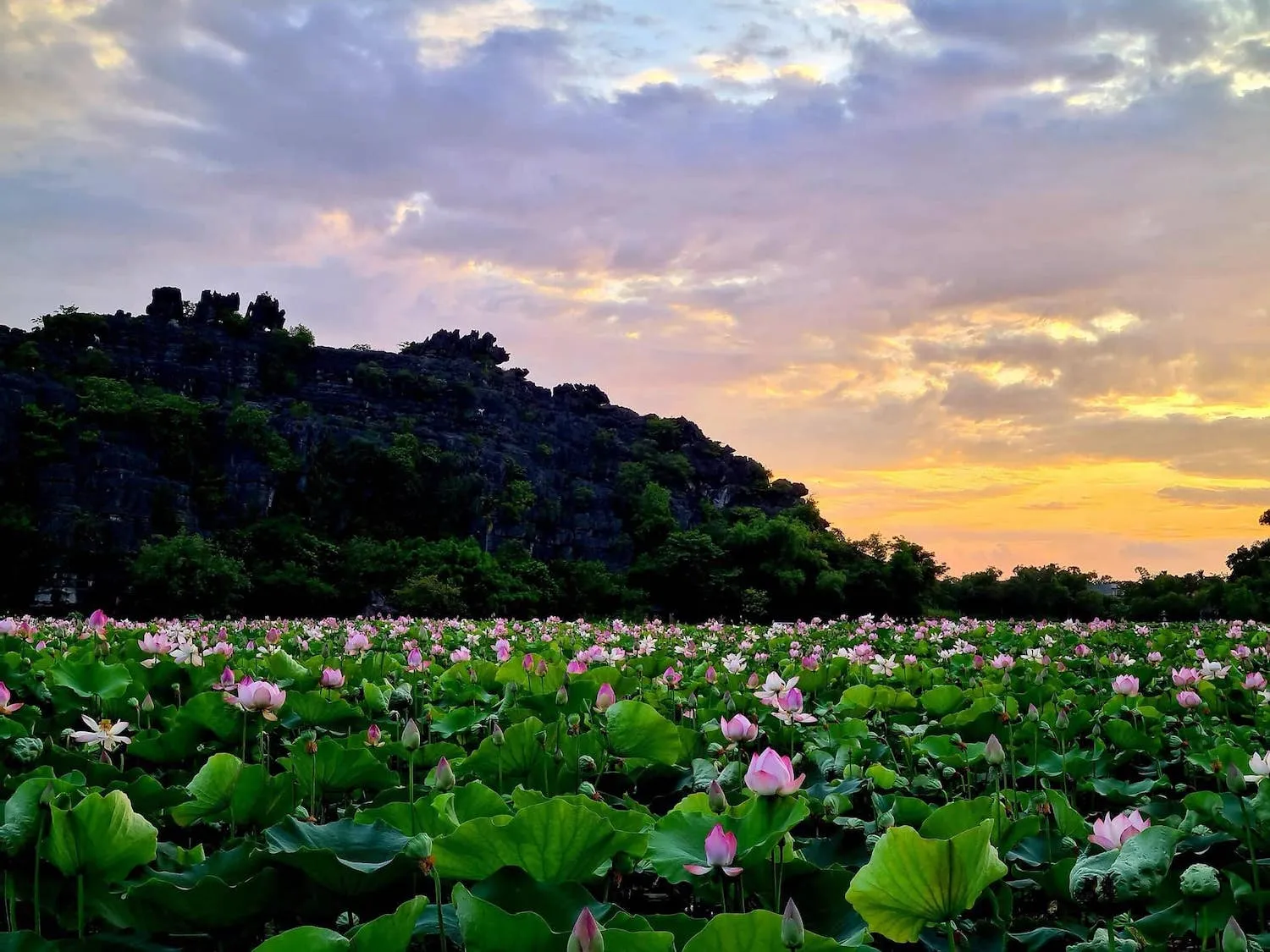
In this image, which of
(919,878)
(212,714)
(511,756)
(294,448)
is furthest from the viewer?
(294,448)

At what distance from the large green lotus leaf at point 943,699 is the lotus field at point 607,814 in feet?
0.04

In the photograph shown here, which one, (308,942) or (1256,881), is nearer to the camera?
(308,942)

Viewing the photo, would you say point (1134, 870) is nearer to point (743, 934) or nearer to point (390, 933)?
point (743, 934)

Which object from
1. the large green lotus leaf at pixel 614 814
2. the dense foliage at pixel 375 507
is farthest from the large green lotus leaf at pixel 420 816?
the dense foliage at pixel 375 507

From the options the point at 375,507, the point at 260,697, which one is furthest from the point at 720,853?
the point at 375,507

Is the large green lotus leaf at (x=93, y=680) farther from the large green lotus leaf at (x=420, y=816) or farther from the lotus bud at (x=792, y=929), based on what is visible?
the lotus bud at (x=792, y=929)

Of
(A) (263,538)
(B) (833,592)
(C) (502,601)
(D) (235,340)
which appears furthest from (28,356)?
(B) (833,592)

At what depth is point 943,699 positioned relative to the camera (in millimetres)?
Result: 3674

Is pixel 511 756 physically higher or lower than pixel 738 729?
lower

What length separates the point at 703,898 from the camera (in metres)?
1.73

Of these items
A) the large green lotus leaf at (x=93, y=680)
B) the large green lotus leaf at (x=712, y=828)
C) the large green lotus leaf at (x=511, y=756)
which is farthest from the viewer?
the large green lotus leaf at (x=93, y=680)

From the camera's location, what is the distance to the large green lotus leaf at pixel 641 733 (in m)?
2.33

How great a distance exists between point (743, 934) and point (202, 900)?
84 centimetres

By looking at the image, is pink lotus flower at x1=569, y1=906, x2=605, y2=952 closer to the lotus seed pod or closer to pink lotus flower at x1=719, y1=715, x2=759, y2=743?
the lotus seed pod
